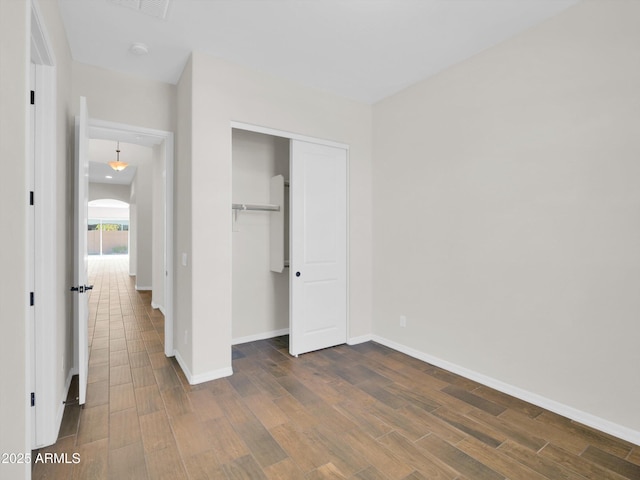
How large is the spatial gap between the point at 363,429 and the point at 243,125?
283cm

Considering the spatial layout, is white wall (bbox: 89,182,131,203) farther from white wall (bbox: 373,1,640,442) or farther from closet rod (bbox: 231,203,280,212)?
white wall (bbox: 373,1,640,442)

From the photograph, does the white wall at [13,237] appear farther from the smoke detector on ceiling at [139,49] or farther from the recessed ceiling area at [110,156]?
the recessed ceiling area at [110,156]

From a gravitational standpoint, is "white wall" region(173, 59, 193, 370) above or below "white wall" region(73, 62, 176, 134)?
below

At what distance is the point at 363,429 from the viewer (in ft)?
7.60

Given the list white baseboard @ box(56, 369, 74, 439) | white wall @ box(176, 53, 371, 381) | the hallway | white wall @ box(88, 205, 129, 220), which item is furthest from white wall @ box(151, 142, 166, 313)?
white wall @ box(88, 205, 129, 220)

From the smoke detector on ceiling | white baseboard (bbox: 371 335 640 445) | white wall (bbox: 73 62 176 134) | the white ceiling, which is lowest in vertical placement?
white baseboard (bbox: 371 335 640 445)

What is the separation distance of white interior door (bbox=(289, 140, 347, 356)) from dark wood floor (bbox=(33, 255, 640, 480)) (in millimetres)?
486

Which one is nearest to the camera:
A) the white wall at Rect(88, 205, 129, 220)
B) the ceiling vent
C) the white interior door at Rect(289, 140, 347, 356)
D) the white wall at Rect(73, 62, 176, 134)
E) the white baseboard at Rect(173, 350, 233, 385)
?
the ceiling vent

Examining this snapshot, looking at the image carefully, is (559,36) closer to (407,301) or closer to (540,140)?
(540,140)

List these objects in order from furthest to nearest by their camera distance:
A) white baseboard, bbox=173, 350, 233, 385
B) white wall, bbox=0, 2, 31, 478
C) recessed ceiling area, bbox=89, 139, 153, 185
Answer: recessed ceiling area, bbox=89, 139, 153, 185
white baseboard, bbox=173, 350, 233, 385
white wall, bbox=0, 2, 31, 478

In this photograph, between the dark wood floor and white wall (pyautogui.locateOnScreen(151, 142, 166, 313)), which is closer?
the dark wood floor

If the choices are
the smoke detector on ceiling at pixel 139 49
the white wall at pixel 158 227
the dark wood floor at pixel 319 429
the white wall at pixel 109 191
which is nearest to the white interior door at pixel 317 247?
the dark wood floor at pixel 319 429

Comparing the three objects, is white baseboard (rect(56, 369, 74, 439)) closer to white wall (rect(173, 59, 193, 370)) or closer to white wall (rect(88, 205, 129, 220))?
white wall (rect(173, 59, 193, 370))

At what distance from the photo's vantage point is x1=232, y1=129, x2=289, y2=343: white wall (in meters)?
4.15
